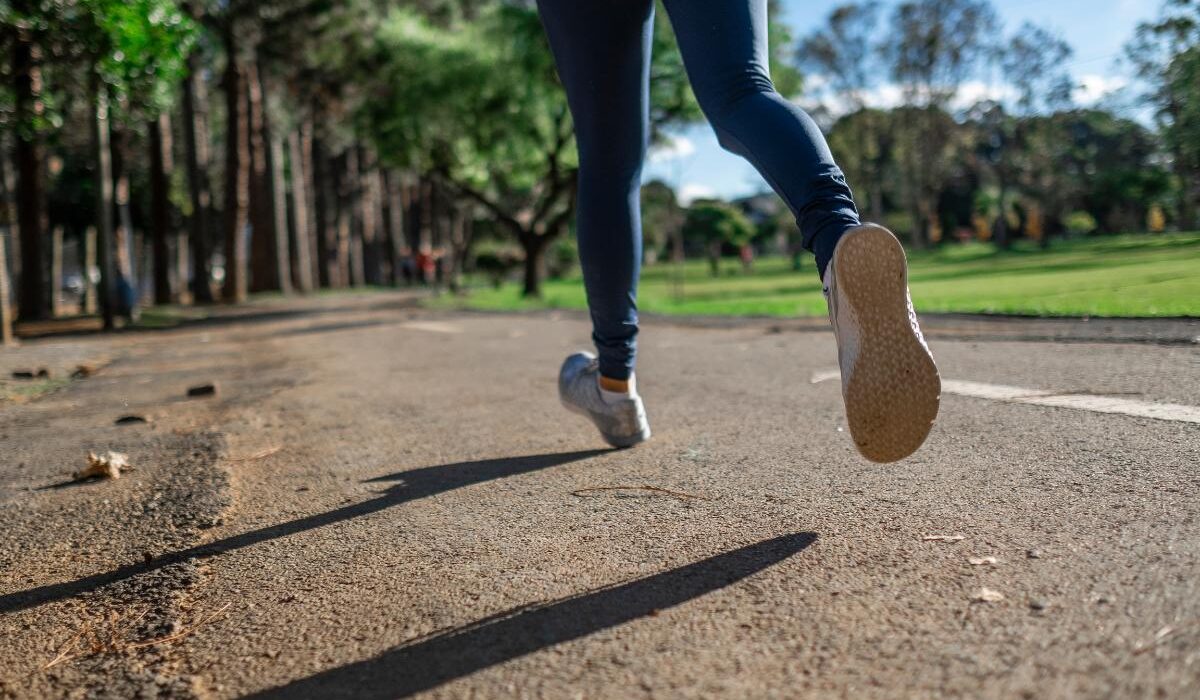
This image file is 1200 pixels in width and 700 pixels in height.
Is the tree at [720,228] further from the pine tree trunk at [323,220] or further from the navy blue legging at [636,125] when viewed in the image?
the navy blue legging at [636,125]

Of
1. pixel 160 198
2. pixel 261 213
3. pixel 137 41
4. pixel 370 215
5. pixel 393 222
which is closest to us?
pixel 137 41

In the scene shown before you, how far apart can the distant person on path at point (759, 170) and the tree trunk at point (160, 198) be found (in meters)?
23.7

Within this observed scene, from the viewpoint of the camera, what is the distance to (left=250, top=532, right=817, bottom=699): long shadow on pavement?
1219 millimetres

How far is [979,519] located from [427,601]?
3.26 feet

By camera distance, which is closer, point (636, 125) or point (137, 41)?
point (636, 125)

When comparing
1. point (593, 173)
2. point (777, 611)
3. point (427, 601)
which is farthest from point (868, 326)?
point (593, 173)

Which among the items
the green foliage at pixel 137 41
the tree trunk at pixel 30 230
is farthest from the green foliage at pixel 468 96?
the green foliage at pixel 137 41

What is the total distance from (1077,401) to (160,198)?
25076 millimetres

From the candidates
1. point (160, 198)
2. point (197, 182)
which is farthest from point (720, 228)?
point (160, 198)

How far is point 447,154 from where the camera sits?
944 inches

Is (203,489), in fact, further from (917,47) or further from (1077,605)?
(917,47)

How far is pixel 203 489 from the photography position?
7.98 ft

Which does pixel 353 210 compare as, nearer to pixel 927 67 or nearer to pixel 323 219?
pixel 323 219

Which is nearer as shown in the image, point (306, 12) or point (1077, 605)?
point (1077, 605)
